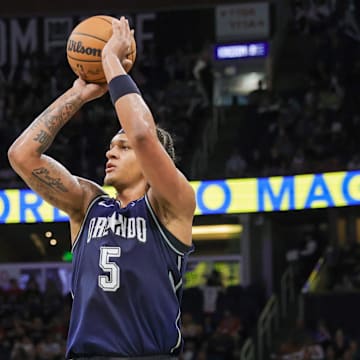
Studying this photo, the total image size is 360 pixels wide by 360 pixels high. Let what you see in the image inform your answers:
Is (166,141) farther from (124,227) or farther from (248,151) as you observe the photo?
(248,151)

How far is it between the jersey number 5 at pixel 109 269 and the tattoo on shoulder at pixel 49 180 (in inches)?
15.0

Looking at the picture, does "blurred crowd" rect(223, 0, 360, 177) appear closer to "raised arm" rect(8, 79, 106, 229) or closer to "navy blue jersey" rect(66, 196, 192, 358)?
"raised arm" rect(8, 79, 106, 229)

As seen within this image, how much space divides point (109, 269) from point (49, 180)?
503 mm

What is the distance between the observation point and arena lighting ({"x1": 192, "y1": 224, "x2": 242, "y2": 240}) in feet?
61.1

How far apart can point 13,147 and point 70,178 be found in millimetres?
249

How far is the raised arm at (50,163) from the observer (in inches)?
149

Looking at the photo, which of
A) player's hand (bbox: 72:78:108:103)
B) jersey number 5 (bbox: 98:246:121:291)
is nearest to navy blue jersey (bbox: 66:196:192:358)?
jersey number 5 (bbox: 98:246:121:291)

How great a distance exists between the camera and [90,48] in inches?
155

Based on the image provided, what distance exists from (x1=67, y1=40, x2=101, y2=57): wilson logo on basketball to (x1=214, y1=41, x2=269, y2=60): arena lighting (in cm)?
1668

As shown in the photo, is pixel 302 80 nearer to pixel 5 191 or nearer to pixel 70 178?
pixel 5 191

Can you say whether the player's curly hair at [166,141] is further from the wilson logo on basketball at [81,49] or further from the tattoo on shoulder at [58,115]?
the wilson logo on basketball at [81,49]

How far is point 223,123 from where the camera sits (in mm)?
19234

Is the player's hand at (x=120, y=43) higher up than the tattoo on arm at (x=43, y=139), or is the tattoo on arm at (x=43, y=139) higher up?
the player's hand at (x=120, y=43)

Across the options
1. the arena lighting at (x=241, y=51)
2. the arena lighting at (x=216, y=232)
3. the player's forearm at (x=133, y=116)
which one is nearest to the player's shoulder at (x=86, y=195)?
the player's forearm at (x=133, y=116)
